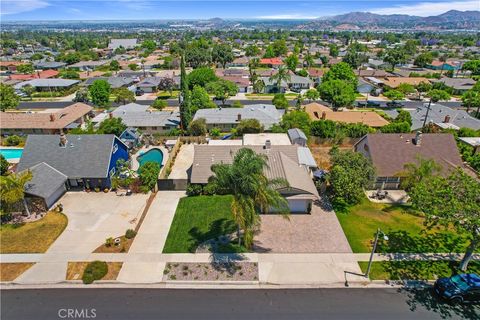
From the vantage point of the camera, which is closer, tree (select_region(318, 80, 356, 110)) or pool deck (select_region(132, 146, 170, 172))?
pool deck (select_region(132, 146, 170, 172))

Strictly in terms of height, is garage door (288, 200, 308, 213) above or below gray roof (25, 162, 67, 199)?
below

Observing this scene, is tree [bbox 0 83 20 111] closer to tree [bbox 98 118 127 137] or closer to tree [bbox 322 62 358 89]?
tree [bbox 98 118 127 137]

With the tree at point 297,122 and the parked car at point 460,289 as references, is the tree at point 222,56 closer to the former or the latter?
the tree at point 297,122

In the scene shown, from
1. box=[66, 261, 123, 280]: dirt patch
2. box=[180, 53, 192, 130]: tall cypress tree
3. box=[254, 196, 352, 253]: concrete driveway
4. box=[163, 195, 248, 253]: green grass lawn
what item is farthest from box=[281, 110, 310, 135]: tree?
box=[66, 261, 123, 280]: dirt patch

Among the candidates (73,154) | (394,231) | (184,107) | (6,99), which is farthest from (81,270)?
(6,99)

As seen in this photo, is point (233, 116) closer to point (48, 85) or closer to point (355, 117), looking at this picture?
point (355, 117)
